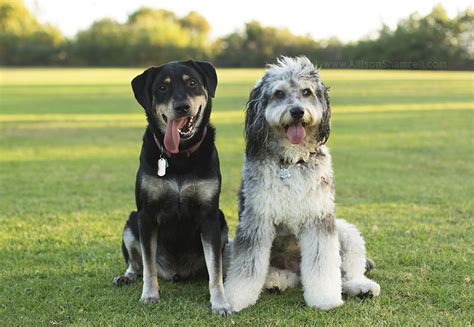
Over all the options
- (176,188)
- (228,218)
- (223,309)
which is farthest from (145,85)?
(228,218)

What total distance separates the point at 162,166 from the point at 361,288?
2.13 m

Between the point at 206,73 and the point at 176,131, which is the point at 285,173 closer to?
the point at 176,131

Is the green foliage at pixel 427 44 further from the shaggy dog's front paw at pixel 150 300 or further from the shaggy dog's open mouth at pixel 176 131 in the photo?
the shaggy dog's front paw at pixel 150 300

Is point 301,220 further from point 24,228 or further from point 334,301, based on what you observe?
point 24,228

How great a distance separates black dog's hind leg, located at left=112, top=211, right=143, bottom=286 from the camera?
5.59m

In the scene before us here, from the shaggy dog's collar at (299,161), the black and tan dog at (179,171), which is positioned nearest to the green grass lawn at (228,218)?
the black and tan dog at (179,171)

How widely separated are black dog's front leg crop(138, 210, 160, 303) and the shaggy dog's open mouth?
2.19 feet

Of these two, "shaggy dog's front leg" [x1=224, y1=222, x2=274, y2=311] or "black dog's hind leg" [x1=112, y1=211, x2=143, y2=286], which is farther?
"black dog's hind leg" [x1=112, y1=211, x2=143, y2=286]

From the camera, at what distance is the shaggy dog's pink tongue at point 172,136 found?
16.2 ft

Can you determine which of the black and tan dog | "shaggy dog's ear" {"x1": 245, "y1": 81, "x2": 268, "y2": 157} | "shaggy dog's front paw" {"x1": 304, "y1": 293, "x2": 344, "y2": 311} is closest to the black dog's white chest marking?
the black and tan dog

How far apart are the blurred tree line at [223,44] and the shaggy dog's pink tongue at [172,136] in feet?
167

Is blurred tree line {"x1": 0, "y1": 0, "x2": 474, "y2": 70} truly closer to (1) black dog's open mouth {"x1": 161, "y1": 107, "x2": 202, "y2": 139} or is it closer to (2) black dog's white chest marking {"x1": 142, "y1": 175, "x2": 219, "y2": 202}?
(1) black dog's open mouth {"x1": 161, "y1": 107, "x2": 202, "y2": 139}

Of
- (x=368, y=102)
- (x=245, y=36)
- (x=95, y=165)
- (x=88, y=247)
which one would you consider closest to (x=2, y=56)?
(x=245, y=36)

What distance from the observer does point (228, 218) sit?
8555 millimetres
